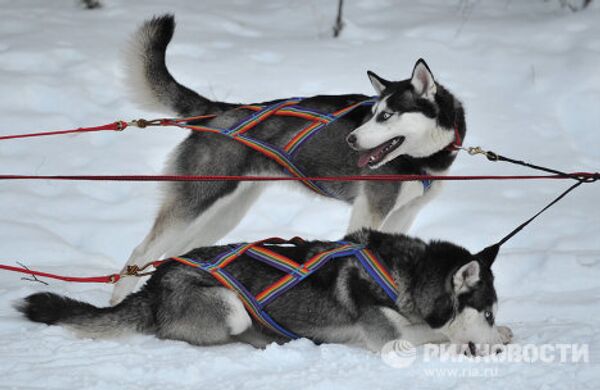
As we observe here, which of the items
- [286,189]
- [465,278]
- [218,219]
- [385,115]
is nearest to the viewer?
[465,278]

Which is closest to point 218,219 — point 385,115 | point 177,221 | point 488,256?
point 177,221

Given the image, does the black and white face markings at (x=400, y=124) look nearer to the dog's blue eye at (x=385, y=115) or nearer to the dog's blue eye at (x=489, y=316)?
the dog's blue eye at (x=385, y=115)

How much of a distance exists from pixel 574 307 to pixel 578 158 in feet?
8.82

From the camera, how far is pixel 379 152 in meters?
4.07

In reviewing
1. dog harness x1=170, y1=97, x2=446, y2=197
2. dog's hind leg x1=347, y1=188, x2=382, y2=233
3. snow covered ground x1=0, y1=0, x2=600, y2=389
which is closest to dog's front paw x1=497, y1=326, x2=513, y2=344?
snow covered ground x1=0, y1=0, x2=600, y2=389

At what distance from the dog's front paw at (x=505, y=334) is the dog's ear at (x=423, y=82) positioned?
122 cm

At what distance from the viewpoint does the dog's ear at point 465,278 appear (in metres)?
3.30

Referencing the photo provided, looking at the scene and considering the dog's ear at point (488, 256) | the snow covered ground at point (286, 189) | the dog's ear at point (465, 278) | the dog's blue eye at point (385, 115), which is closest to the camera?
the snow covered ground at point (286, 189)

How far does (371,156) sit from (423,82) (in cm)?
43

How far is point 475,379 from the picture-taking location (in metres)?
3.01

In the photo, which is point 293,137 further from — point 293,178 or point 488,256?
point 488,256

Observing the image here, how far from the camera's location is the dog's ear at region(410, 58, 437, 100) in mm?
3953

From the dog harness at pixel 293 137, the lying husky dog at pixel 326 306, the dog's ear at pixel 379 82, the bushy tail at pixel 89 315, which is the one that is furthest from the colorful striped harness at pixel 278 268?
the dog's ear at pixel 379 82

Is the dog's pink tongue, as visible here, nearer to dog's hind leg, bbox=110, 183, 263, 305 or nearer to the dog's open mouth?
the dog's open mouth
